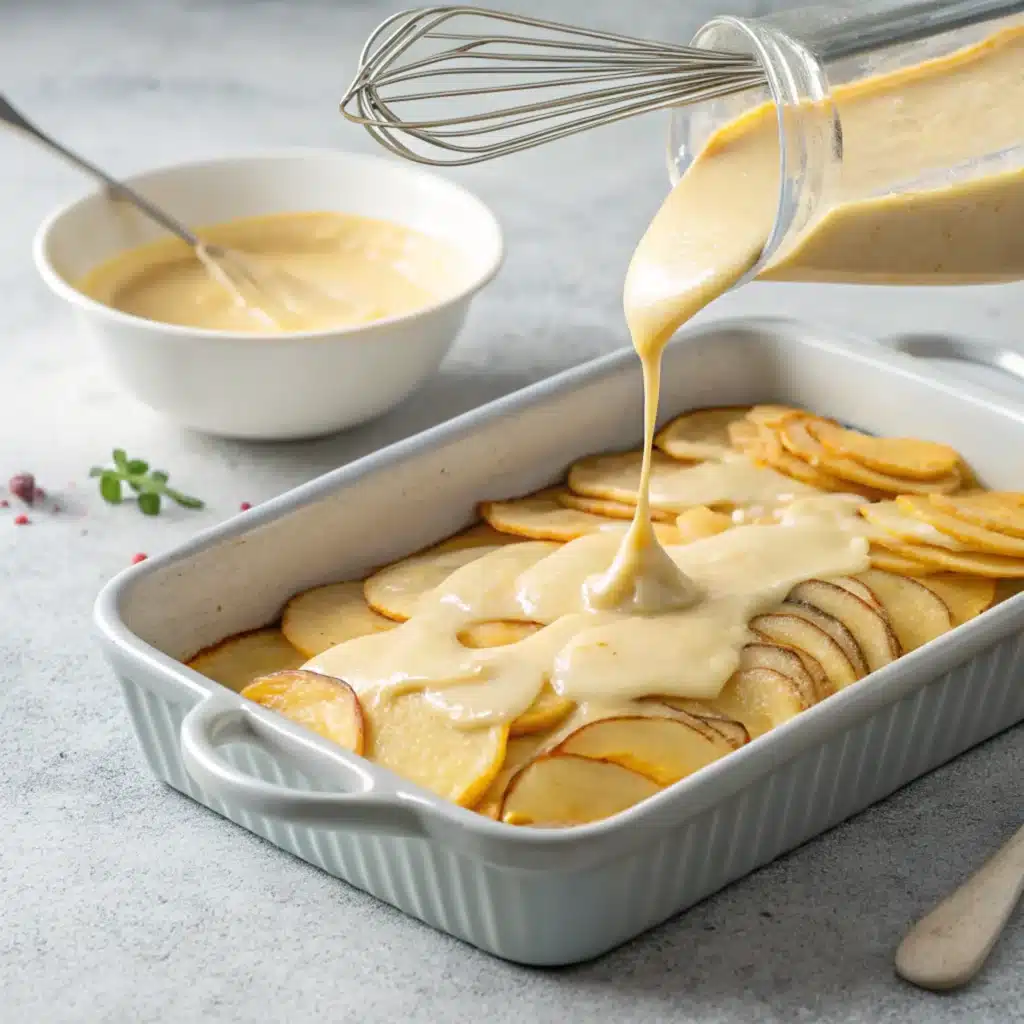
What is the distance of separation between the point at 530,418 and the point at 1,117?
1022mm

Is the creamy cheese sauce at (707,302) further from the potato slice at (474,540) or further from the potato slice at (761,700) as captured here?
the potato slice at (474,540)

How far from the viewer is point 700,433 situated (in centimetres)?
264

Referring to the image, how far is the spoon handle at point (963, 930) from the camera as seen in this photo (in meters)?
1.77

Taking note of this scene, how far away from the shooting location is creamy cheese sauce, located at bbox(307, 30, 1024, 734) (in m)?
1.99

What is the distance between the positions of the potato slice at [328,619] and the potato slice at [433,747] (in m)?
0.21

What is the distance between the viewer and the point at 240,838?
2018 mm

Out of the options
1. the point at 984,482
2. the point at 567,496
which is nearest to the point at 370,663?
the point at 567,496

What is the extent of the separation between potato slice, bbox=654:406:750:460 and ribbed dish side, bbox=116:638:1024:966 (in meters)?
0.63

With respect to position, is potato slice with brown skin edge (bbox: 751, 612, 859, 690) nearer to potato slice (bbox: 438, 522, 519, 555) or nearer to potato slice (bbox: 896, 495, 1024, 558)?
potato slice (bbox: 896, 495, 1024, 558)

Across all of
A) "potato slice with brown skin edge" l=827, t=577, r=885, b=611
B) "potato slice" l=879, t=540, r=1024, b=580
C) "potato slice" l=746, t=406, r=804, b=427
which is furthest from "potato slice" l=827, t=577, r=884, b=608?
"potato slice" l=746, t=406, r=804, b=427

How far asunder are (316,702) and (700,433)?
0.90 metres

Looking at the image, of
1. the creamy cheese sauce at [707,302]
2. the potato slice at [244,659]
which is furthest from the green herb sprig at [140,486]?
the creamy cheese sauce at [707,302]

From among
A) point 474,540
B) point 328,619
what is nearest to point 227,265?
point 474,540

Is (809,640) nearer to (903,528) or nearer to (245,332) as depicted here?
(903,528)
